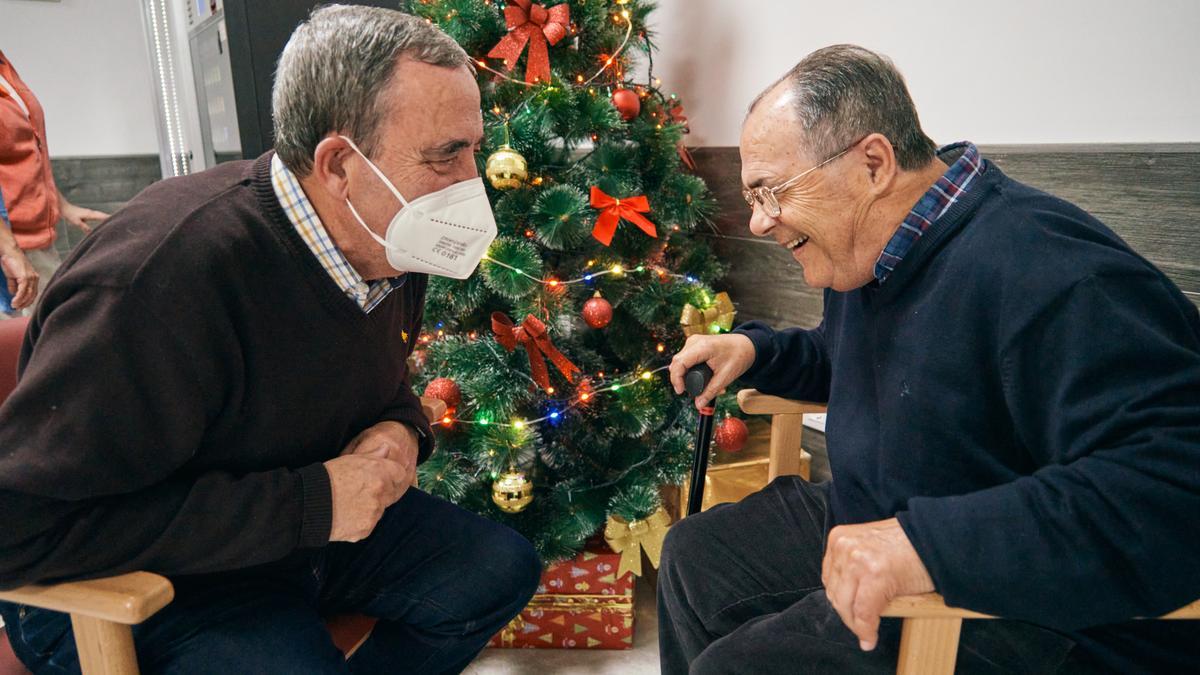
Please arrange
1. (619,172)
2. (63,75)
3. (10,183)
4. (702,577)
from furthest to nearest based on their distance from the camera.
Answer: (63,75) → (10,183) → (619,172) → (702,577)

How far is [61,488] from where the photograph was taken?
824 mm

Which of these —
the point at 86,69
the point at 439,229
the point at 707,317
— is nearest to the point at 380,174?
the point at 439,229

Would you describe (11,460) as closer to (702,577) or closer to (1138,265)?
(702,577)

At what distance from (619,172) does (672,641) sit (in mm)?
1084

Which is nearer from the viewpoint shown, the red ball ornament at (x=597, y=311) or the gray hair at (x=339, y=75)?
the gray hair at (x=339, y=75)

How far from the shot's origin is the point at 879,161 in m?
1.05

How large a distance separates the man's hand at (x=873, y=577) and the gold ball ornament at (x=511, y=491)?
3.32 ft

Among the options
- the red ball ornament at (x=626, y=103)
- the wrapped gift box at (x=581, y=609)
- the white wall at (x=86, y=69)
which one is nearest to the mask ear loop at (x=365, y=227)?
the red ball ornament at (x=626, y=103)

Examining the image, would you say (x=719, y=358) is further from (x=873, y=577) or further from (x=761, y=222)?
(x=873, y=577)

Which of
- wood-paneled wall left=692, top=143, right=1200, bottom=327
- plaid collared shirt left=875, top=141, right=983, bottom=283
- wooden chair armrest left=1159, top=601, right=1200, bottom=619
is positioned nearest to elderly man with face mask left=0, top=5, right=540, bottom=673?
plaid collared shirt left=875, top=141, right=983, bottom=283

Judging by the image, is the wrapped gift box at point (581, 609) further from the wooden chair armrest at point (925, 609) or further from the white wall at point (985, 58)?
the white wall at point (985, 58)

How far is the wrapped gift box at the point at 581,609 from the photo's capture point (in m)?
1.85

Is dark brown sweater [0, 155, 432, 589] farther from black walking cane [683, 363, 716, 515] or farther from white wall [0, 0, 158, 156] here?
white wall [0, 0, 158, 156]

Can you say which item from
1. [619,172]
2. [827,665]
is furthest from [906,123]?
[619,172]
